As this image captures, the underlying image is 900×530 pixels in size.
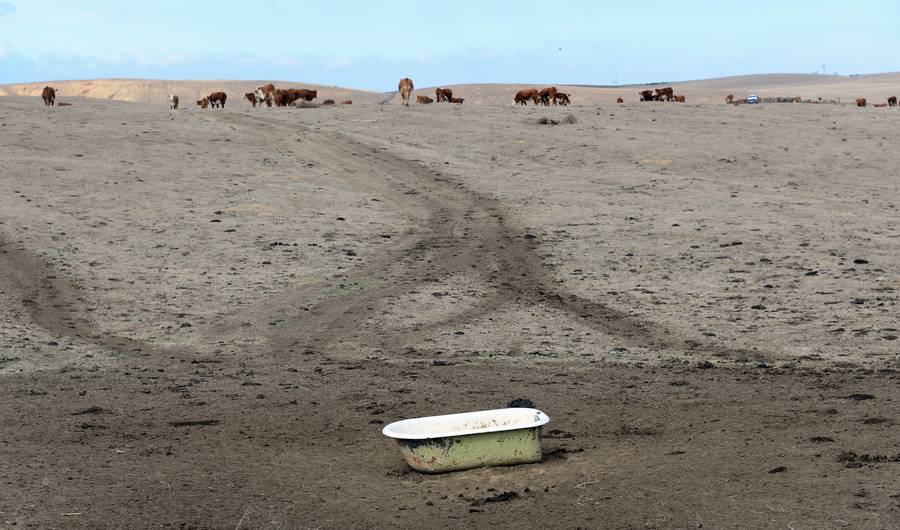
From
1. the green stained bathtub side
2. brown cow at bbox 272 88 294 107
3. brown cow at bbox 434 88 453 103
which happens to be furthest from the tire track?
brown cow at bbox 434 88 453 103

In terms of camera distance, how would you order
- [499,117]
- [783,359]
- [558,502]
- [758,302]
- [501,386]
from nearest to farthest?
[558,502] → [501,386] → [783,359] → [758,302] → [499,117]

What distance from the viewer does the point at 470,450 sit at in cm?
662

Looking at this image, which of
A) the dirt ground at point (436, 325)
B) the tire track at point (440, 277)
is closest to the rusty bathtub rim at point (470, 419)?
the dirt ground at point (436, 325)

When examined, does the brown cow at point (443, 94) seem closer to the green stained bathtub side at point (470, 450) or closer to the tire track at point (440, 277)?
the tire track at point (440, 277)

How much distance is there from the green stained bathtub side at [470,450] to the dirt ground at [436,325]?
0.11 metres

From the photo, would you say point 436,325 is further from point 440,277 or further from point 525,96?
point 525,96

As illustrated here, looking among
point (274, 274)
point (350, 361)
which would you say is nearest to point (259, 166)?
point (274, 274)

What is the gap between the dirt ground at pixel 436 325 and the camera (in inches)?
248

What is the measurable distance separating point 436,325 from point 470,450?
15.7 feet

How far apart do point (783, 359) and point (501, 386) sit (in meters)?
2.50

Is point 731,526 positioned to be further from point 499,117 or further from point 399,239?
point 499,117

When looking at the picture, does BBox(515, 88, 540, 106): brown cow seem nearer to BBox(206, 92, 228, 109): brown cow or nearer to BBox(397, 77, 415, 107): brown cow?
BBox(397, 77, 415, 107): brown cow

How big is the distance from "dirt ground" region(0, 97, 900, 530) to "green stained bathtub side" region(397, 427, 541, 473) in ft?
0.37

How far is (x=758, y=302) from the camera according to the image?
12.0 m
